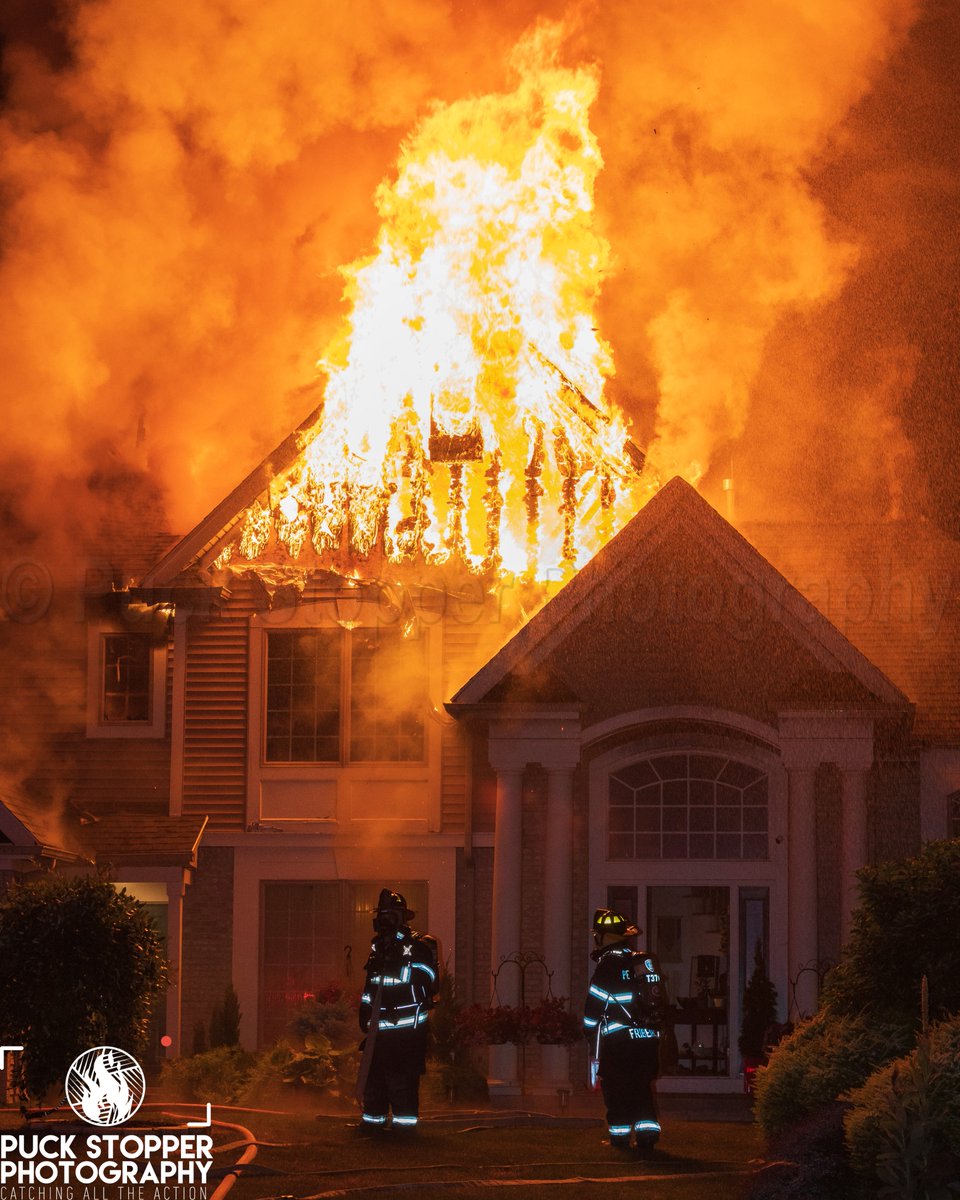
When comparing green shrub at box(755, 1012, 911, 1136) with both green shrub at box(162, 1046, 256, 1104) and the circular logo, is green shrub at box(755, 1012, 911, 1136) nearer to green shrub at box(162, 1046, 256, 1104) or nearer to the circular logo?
the circular logo

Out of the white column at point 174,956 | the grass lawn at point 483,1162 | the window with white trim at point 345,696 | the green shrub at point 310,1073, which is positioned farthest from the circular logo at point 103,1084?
the window with white trim at point 345,696

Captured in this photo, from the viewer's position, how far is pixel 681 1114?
658 inches

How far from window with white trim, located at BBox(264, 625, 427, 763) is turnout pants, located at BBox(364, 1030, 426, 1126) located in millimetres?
6613

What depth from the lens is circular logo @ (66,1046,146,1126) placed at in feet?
45.4

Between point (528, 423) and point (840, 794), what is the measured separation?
593cm

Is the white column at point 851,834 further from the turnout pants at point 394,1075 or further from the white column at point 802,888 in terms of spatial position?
the turnout pants at point 394,1075

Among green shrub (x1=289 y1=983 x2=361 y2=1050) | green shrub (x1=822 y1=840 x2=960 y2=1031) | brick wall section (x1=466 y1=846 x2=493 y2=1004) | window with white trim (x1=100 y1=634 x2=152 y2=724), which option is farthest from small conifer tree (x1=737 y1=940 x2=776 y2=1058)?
window with white trim (x1=100 y1=634 x2=152 y2=724)

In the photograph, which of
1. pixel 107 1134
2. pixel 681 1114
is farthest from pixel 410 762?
pixel 107 1134

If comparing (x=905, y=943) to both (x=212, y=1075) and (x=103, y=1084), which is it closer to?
(x=103, y=1084)

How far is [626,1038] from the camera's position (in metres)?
13.6

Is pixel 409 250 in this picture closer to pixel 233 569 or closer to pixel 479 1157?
pixel 233 569

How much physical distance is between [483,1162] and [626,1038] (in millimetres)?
1551

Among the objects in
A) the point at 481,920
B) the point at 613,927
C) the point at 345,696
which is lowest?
the point at 481,920

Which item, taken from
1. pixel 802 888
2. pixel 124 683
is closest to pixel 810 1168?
pixel 802 888
